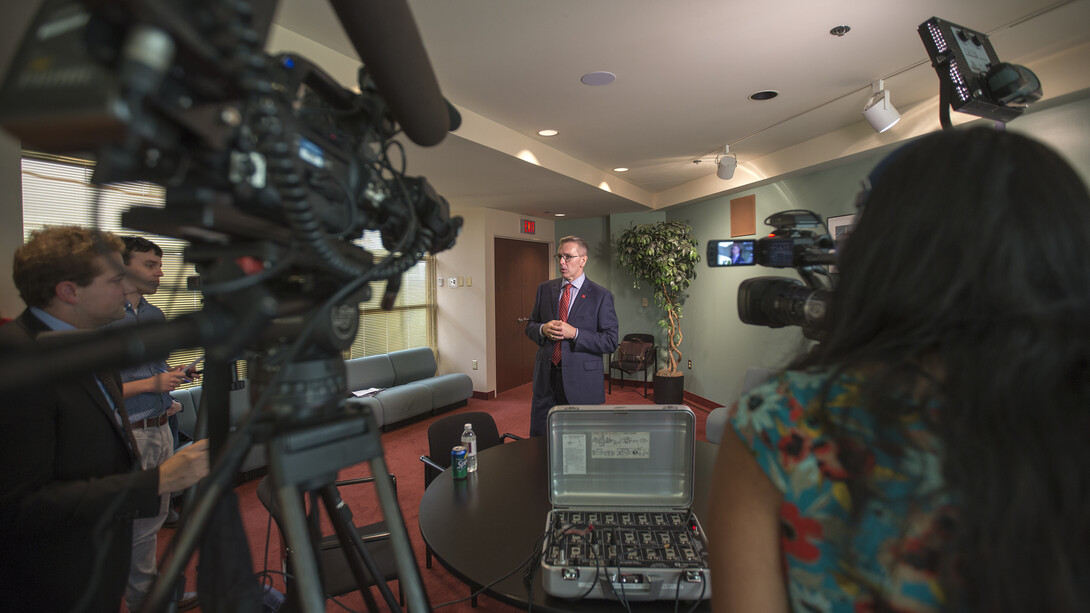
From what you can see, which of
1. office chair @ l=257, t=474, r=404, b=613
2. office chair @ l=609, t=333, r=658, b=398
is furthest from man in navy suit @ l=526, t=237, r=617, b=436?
office chair @ l=609, t=333, r=658, b=398

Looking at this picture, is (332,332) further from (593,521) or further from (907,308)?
(593,521)

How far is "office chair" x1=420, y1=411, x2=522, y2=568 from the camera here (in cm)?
238

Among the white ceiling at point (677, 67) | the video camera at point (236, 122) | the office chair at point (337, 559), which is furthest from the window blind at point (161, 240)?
the white ceiling at point (677, 67)

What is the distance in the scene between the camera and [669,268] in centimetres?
550

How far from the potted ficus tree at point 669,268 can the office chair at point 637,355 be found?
33 cm

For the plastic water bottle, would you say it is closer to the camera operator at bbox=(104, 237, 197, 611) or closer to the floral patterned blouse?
the camera operator at bbox=(104, 237, 197, 611)

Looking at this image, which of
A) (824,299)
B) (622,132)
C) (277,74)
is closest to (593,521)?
(824,299)

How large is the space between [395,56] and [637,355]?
5931 mm

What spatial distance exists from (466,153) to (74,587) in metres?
3.10

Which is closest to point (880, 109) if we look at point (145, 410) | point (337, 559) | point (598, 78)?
point (598, 78)

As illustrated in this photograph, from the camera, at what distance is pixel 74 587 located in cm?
112

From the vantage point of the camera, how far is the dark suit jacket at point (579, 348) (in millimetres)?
2879

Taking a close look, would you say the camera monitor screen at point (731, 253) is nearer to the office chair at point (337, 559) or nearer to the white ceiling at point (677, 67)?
the office chair at point (337, 559)

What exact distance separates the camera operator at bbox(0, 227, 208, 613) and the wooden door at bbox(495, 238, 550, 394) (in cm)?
522
